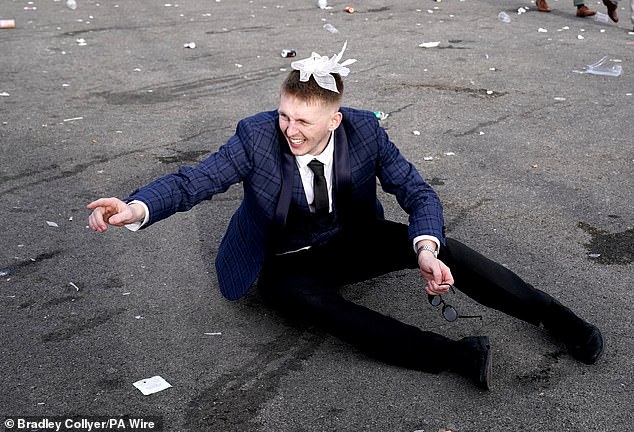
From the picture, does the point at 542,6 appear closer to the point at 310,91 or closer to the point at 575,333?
the point at 575,333

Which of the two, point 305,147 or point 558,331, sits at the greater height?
point 305,147

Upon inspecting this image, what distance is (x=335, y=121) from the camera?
11.9ft

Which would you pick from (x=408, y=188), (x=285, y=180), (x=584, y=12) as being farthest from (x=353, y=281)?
(x=584, y=12)

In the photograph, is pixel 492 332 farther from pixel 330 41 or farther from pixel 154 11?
pixel 154 11

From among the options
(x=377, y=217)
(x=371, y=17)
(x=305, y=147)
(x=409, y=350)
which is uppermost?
(x=305, y=147)

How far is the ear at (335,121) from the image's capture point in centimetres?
359

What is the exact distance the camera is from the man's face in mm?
3492

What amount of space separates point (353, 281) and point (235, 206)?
4.97 ft

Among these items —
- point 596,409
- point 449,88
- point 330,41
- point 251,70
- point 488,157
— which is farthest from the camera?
point 330,41

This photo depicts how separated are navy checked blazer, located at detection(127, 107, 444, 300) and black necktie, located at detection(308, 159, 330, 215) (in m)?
0.05

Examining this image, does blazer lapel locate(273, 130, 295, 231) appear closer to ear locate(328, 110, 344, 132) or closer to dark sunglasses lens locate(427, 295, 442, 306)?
ear locate(328, 110, 344, 132)

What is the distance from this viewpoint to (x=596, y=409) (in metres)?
3.31

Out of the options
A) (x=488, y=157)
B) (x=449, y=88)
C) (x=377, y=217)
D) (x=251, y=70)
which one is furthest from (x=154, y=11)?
(x=377, y=217)

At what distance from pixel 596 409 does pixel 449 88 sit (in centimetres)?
530
